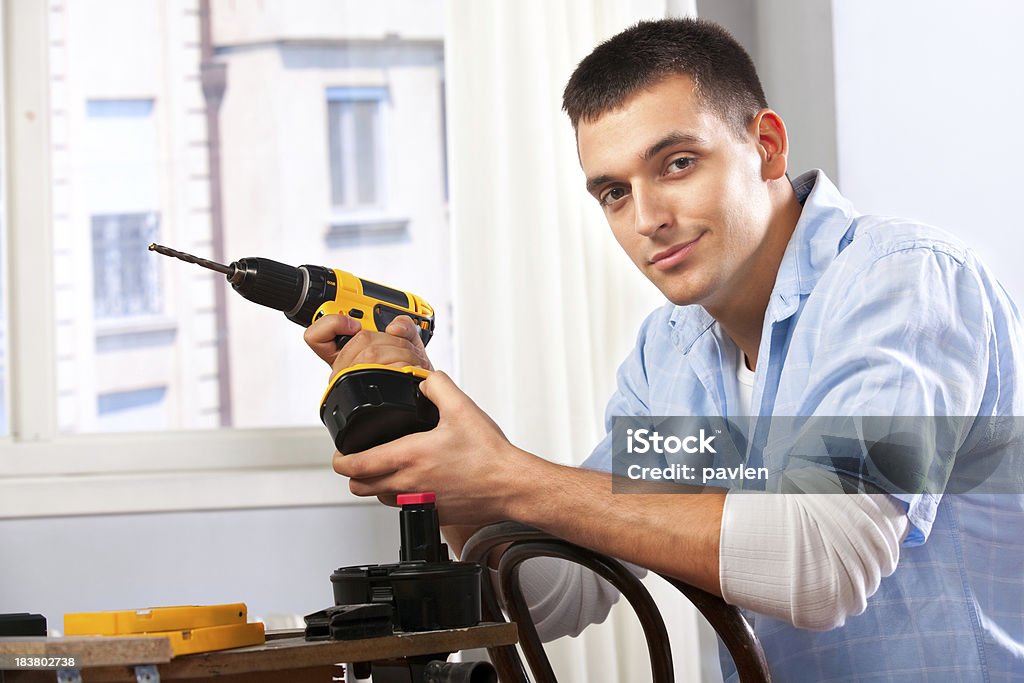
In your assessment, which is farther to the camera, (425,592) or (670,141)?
(670,141)

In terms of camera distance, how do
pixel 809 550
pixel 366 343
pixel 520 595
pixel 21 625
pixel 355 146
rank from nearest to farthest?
pixel 21 625
pixel 809 550
pixel 520 595
pixel 366 343
pixel 355 146

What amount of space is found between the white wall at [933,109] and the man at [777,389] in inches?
28.6

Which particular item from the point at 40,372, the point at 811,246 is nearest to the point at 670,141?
the point at 811,246

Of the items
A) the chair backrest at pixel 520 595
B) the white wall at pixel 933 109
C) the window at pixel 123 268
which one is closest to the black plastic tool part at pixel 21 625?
the chair backrest at pixel 520 595

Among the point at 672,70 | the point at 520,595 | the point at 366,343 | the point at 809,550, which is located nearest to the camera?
the point at 809,550

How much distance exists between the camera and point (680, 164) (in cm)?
113

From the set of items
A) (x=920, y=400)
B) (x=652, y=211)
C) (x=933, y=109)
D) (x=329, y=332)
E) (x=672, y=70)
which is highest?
(x=933, y=109)

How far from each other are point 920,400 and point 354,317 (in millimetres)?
637

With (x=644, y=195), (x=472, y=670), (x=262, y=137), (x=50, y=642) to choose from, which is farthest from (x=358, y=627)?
(x=262, y=137)

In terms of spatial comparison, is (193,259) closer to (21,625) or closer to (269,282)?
(269,282)

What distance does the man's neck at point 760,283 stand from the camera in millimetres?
1166

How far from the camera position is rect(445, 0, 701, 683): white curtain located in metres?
1.75

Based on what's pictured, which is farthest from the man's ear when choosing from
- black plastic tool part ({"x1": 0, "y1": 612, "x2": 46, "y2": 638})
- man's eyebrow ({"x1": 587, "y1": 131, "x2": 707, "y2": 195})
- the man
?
black plastic tool part ({"x1": 0, "y1": 612, "x2": 46, "y2": 638})

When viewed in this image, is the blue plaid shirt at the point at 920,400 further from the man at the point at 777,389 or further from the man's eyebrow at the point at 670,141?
the man's eyebrow at the point at 670,141
